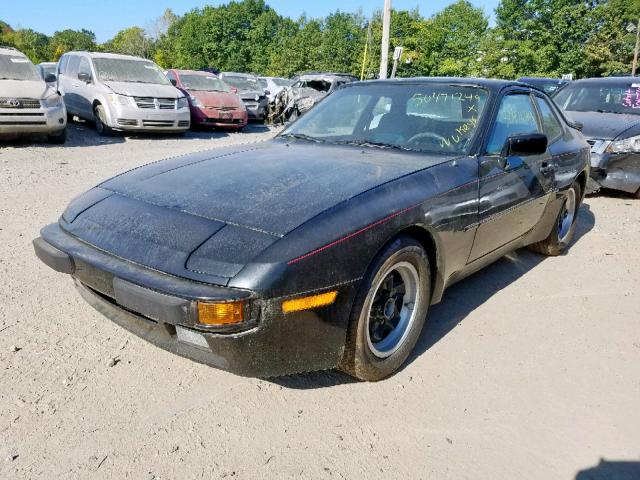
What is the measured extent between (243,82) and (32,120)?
335 inches

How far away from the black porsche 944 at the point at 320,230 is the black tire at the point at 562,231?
695 millimetres

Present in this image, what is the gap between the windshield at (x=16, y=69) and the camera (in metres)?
9.16

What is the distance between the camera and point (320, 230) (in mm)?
2037

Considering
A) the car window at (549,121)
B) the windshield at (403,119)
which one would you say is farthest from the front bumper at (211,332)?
the car window at (549,121)

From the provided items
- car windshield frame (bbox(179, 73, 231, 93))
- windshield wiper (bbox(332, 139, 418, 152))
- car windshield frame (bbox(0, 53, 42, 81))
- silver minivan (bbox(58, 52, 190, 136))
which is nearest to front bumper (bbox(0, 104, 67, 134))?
car windshield frame (bbox(0, 53, 42, 81))

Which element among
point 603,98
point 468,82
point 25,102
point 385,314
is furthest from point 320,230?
point 25,102

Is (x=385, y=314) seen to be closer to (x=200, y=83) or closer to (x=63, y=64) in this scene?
(x=200, y=83)

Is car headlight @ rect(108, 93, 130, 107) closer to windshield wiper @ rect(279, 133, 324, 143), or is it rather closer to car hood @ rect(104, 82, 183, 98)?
car hood @ rect(104, 82, 183, 98)

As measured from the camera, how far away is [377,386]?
2.48 m

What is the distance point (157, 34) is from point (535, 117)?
3133 inches

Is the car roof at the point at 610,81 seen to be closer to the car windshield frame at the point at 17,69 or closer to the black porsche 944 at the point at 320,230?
the black porsche 944 at the point at 320,230

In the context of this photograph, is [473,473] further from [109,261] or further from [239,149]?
[239,149]

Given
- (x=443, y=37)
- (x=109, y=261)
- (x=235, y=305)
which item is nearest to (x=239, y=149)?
(x=109, y=261)

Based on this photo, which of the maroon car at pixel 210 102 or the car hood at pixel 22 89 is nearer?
the car hood at pixel 22 89
